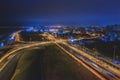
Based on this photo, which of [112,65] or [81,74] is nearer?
[81,74]

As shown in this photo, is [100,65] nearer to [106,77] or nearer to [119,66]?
[119,66]

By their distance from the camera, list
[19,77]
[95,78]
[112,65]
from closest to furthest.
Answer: [95,78]
[19,77]
[112,65]

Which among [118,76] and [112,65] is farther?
[112,65]

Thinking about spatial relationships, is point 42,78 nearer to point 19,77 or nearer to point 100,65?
point 19,77

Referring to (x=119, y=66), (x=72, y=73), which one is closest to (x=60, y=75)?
(x=72, y=73)

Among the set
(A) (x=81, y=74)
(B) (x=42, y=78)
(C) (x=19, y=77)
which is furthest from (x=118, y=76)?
(C) (x=19, y=77)

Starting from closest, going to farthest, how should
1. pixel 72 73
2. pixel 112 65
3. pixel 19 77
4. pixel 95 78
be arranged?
pixel 95 78
pixel 19 77
pixel 72 73
pixel 112 65

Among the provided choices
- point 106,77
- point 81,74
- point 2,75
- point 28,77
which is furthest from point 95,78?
point 2,75

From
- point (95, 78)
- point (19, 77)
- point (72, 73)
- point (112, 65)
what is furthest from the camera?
point (112, 65)

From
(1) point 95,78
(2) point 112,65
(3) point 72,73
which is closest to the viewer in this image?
(1) point 95,78
